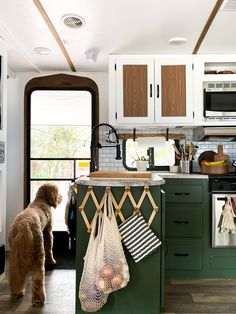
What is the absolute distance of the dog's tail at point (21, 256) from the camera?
8.08 feet

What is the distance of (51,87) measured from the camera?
4102 mm

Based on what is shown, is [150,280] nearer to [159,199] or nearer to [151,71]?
[159,199]

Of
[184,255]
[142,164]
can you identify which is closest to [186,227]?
[184,255]

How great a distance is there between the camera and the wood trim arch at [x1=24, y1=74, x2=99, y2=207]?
13.4ft

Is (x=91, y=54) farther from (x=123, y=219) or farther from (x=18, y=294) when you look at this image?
(x=18, y=294)

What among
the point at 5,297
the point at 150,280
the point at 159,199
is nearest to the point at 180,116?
the point at 159,199

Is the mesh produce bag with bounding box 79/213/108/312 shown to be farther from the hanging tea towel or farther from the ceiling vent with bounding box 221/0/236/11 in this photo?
the ceiling vent with bounding box 221/0/236/11

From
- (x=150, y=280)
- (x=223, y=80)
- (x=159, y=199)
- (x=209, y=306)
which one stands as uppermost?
(x=223, y=80)

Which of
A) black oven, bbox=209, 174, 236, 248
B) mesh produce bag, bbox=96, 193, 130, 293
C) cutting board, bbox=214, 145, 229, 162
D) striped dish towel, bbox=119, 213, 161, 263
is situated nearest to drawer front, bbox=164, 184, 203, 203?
black oven, bbox=209, 174, 236, 248

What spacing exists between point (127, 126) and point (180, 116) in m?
0.61

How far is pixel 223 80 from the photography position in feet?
11.3

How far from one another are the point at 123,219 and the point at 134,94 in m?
1.75

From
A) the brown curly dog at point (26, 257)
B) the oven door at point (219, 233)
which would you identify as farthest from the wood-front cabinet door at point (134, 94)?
the brown curly dog at point (26, 257)

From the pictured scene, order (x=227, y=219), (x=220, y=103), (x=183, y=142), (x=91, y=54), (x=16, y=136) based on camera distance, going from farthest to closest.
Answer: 1. (x=16, y=136)
2. (x=183, y=142)
3. (x=220, y=103)
4. (x=91, y=54)
5. (x=227, y=219)
